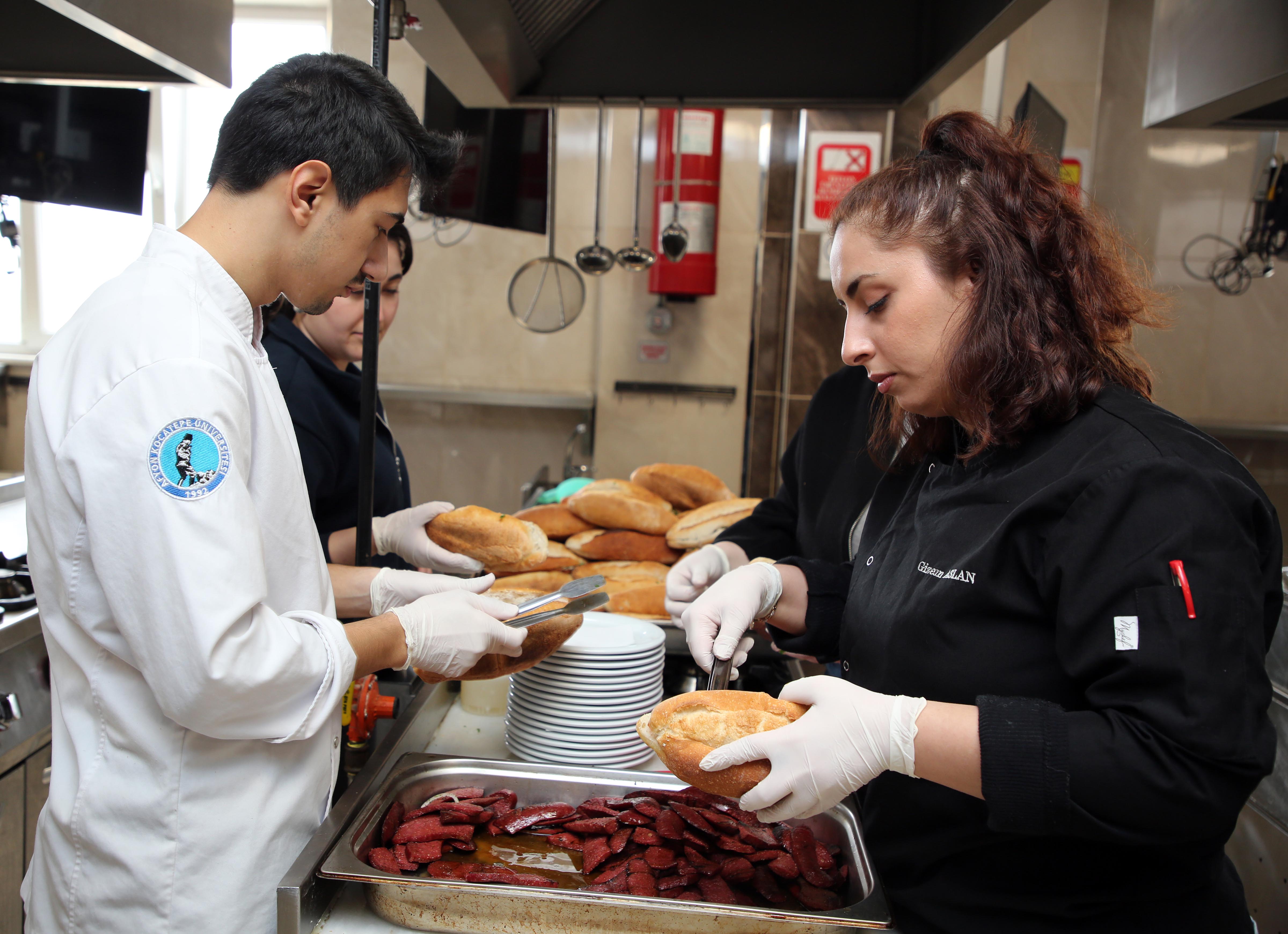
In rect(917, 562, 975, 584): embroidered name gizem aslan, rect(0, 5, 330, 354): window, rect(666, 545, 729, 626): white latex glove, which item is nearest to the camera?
rect(917, 562, 975, 584): embroidered name gizem aslan

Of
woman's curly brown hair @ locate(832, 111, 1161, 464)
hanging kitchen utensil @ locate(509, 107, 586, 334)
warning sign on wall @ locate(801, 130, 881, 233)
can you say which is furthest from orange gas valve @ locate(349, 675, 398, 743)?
warning sign on wall @ locate(801, 130, 881, 233)

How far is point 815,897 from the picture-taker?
3.76ft

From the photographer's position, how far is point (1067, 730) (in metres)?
0.96

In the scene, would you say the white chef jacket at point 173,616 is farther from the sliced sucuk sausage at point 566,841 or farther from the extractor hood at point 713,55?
the extractor hood at point 713,55

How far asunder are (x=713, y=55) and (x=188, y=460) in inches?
65.7

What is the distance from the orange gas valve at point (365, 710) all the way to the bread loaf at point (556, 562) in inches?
24.5

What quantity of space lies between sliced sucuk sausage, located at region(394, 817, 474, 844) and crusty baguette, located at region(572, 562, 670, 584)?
1040mm

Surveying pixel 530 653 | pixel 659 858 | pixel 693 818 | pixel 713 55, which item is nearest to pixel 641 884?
pixel 659 858

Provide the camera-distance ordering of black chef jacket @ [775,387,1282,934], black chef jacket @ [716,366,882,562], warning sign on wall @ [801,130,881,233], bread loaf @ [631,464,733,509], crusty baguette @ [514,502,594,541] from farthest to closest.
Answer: warning sign on wall @ [801,130,881,233], bread loaf @ [631,464,733,509], crusty baguette @ [514,502,594,541], black chef jacket @ [716,366,882,562], black chef jacket @ [775,387,1282,934]

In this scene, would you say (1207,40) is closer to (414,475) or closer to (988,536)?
(988,536)

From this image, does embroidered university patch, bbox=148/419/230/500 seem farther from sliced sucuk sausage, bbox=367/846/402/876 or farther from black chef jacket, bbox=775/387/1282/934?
black chef jacket, bbox=775/387/1282/934

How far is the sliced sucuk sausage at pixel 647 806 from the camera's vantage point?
127 cm

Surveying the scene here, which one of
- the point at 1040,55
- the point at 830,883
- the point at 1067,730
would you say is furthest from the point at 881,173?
the point at 1040,55

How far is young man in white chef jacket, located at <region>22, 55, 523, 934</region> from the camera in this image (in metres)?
0.95
